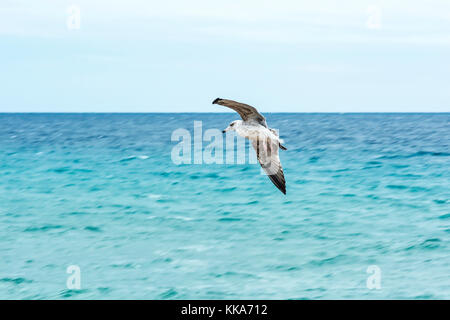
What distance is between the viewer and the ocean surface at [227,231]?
40.1ft

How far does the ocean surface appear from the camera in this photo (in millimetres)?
12234

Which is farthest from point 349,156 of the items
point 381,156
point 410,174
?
point 410,174

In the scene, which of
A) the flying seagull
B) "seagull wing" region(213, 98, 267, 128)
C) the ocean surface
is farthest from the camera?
the ocean surface

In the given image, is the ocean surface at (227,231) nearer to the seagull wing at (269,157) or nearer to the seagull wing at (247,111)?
the seagull wing at (269,157)

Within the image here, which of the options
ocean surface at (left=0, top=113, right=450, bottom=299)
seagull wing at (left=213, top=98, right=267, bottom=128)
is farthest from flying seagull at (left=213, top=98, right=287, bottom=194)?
ocean surface at (left=0, top=113, right=450, bottom=299)

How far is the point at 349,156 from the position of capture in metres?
32.7

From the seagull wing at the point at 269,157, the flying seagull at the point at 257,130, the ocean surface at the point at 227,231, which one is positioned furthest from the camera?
the ocean surface at the point at 227,231

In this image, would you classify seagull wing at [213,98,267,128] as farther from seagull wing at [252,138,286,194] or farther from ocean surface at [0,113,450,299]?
ocean surface at [0,113,450,299]

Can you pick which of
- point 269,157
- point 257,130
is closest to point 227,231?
point 269,157

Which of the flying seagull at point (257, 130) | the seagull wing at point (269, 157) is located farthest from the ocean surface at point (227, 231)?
the flying seagull at point (257, 130)

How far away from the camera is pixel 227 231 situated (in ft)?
54.4

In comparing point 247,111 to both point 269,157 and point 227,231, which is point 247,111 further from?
point 227,231

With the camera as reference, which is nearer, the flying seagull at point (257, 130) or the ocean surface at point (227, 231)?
the flying seagull at point (257, 130)
